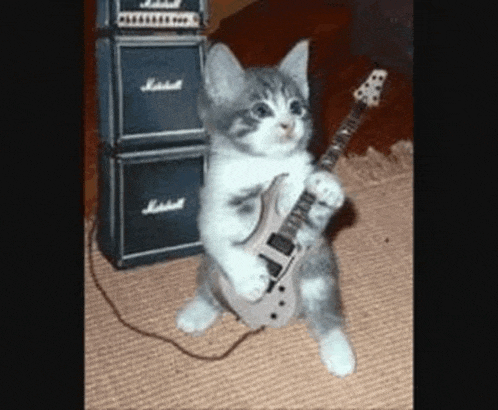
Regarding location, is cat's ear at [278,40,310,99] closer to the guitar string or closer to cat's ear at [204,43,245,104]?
cat's ear at [204,43,245,104]

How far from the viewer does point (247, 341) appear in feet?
3.67

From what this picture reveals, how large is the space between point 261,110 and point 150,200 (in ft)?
0.98

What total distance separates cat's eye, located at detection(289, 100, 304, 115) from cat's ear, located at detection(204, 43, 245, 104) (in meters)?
0.09

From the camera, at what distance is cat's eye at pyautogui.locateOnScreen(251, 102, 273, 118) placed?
98 centimetres

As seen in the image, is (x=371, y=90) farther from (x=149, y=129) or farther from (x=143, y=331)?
(x=143, y=331)

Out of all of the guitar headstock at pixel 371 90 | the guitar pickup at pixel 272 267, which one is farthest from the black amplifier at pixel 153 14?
the guitar pickup at pixel 272 267

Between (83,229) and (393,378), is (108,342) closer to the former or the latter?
(83,229)

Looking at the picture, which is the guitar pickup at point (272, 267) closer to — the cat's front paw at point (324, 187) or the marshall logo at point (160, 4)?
the cat's front paw at point (324, 187)

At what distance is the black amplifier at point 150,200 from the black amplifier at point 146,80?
0.19 feet

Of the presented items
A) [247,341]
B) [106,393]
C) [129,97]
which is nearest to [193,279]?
[247,341]

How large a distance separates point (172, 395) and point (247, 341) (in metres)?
0.17

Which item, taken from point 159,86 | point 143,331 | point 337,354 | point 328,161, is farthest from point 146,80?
point 337,354

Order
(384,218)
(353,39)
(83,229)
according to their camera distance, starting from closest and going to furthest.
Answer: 1. (83,229)
2. (353,39)
3. (384,218)

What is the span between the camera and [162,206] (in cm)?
113
